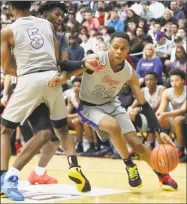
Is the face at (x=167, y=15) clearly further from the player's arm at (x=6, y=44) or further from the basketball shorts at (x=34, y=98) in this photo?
the player's arm at (x=6, y=44)

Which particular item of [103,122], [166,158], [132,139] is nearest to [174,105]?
[132,139]

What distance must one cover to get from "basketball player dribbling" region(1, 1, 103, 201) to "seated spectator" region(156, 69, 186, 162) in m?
3.73

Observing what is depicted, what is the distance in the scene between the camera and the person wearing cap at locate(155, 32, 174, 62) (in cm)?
1257

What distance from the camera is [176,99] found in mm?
10758

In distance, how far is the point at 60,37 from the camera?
265 inches

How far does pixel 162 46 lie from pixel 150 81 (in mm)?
2579

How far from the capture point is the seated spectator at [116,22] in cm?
1313

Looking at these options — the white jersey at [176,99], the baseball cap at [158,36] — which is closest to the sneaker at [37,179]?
the white jersey at [176,99]

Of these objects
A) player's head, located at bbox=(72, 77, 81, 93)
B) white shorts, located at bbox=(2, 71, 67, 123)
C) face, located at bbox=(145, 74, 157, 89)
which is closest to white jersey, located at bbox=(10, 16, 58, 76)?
white shorts, located at bbox=(2, 71, 67, 123)

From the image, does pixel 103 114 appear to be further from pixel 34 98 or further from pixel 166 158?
pixel 166 158

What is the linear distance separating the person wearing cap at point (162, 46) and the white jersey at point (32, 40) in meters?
6.30

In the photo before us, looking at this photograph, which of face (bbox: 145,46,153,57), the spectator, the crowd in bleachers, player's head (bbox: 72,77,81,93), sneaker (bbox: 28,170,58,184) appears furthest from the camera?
face (bbox: 145,46,153,57)

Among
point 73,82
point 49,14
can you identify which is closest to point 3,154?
point 49,14

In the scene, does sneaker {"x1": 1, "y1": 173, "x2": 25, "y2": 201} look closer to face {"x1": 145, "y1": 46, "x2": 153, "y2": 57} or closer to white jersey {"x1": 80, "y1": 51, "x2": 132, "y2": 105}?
white jersey {"x1": 80, "y1": 51, "x2": 132, "y2": 105}
